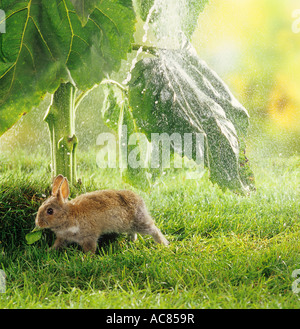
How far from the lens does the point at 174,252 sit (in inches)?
44.4

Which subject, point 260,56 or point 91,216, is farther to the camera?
point 260,56

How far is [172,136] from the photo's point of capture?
1152 mm

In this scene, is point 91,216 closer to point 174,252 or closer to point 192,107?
point 174,252

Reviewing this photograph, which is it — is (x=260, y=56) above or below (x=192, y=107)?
above

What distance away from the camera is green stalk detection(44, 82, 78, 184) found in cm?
122
